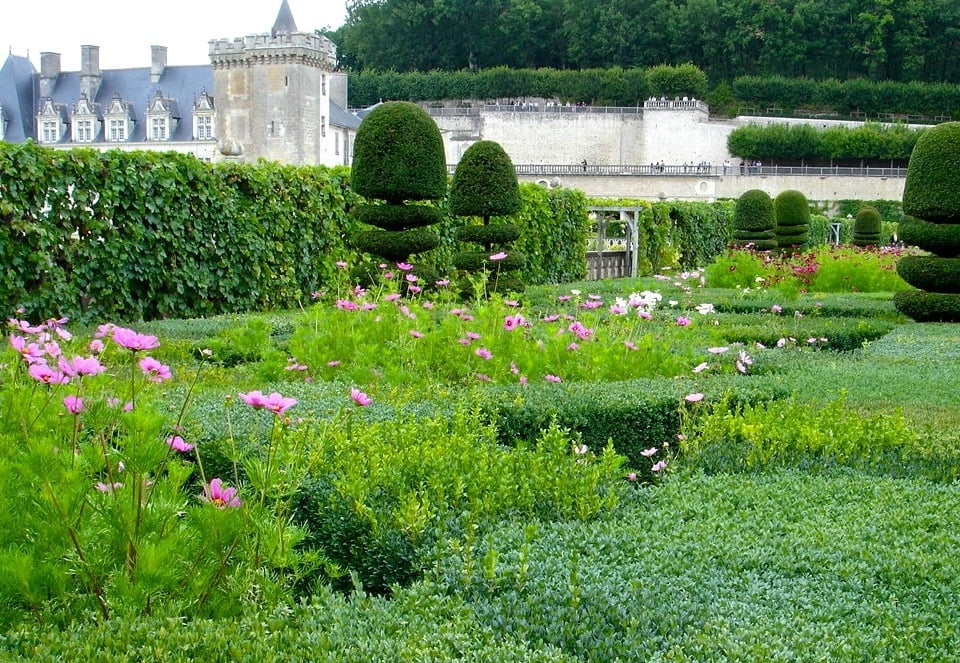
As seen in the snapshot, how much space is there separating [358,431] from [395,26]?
6956 cm

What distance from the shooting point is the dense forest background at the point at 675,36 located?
6353 cm

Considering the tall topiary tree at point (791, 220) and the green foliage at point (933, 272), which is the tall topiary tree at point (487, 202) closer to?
the green foliage at point (933, 272)

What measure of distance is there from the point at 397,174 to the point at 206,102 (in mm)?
42073

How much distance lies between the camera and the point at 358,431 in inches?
170

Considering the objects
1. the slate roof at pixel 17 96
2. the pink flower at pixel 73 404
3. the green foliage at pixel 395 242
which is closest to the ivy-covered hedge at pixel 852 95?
the slate roof at pixel 17 96

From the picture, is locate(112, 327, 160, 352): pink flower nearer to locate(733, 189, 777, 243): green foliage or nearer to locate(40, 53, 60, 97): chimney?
locate(733, 189, 777, 243): green foliage

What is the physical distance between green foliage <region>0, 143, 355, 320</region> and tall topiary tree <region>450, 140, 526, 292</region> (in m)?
1.69

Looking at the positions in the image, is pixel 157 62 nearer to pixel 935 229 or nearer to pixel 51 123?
pixel 51 123

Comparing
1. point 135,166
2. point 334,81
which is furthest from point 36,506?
point 334,81

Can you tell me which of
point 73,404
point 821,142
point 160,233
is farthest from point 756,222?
point 821,142

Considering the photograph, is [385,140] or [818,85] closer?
[385,140]

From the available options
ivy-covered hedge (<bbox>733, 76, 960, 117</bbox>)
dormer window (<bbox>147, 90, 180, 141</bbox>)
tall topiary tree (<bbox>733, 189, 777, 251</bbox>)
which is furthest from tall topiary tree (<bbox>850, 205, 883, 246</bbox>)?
dormer window (<bbox>147, 90, 180, 141</bbox>)

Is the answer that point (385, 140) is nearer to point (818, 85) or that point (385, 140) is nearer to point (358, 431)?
point (358, 431)

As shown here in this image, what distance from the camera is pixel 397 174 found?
13023 mm
